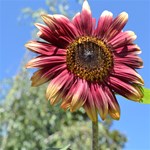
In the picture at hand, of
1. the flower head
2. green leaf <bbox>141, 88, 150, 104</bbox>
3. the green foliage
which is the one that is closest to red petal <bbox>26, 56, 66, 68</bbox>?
the flower head

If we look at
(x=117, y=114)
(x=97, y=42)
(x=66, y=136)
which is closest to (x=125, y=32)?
(x=97, y=42)

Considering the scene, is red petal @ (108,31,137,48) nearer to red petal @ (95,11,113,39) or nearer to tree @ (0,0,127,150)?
red petal @ (95,11,113,39)

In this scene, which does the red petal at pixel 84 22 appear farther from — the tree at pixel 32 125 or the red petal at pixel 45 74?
the tree at pixel 32 125

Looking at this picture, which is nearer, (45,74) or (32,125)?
(45,74)

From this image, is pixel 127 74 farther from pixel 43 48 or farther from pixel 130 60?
pixel 43 48

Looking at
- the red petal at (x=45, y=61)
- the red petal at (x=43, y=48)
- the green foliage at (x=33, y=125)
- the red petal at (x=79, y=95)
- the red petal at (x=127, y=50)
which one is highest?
the red petal at (x=127, y=50)

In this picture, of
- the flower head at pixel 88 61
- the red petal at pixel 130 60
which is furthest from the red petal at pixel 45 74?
the red petal at pixel 130 60

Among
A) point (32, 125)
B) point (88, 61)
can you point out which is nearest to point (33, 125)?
point (32, 125)
